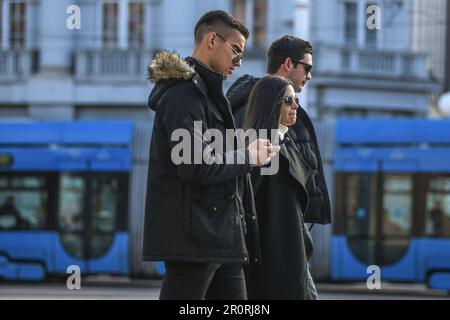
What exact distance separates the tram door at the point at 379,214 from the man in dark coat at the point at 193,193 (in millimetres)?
16201

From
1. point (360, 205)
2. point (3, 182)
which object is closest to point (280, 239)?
point (360, 205)

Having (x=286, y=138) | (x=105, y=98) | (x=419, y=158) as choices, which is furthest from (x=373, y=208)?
(x=286, y=138)

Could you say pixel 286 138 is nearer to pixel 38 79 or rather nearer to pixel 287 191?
pixel 287 191

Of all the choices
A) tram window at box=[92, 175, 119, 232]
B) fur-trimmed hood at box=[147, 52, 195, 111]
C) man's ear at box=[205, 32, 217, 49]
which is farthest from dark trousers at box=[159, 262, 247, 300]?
tram window at box=[92, 175, 119, 232]

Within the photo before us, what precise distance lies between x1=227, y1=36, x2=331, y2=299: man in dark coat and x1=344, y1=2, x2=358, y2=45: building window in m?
26.3

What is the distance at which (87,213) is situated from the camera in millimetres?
22594

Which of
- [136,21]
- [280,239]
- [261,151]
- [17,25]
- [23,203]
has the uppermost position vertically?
[136,21]

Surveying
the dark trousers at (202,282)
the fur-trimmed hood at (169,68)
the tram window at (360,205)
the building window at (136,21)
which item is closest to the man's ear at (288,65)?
the fur-trimmed hood at (169,68)

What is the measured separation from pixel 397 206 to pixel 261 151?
16482mm

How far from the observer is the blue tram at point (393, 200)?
69.0 ft

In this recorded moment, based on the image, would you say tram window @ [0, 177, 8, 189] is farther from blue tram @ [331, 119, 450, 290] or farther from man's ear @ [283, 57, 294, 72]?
man's ear @ [283, 57, 294, 72]

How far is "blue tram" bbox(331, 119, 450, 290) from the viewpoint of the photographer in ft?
69.0

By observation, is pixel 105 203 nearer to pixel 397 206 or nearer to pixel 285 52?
pixel 397 206

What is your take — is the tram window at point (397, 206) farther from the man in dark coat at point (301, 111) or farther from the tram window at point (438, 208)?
the man in dark coat at point (301, 111)
